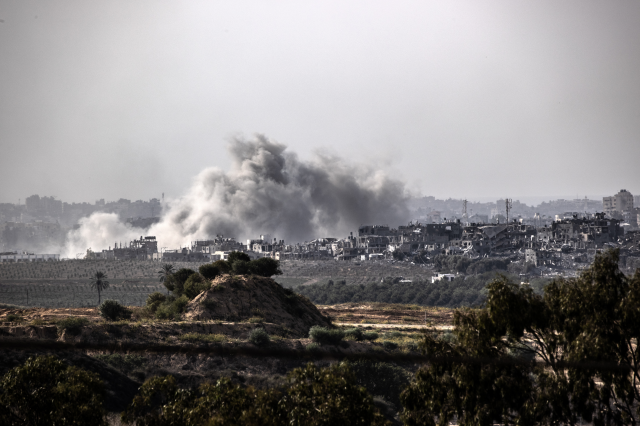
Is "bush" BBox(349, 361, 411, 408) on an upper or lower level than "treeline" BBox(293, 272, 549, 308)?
upper

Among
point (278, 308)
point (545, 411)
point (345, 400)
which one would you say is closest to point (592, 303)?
point (545, 411)

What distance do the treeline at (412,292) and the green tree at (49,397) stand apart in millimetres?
66373

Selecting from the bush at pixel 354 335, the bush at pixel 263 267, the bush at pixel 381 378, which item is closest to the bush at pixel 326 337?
the bush at pixel 354 335

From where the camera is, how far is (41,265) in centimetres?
12544

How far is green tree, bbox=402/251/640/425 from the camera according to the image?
11664mm

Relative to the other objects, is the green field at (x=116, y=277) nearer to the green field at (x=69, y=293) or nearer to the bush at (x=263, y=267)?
the green field at (x=69, y=293)

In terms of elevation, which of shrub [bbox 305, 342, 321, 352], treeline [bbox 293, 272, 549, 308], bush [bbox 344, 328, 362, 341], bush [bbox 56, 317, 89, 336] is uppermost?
bush [bbox 56, 317, 89, 336]

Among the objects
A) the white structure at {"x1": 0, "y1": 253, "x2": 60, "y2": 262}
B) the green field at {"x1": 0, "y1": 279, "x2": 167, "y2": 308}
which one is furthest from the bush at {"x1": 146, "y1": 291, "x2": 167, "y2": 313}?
the white structure at {"x1": 0, "y1": 253, "x2": 60, "y2": 262}

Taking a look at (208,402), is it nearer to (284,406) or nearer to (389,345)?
(284,406)

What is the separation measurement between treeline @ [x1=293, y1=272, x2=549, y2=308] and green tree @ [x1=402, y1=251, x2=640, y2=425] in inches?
2529

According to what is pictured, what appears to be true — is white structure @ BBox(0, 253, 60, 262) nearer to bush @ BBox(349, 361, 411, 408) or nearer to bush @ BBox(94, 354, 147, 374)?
bush @ BBox(94, 354, 147, 374)

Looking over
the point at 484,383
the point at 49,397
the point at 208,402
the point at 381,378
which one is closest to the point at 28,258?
the point at 381,378

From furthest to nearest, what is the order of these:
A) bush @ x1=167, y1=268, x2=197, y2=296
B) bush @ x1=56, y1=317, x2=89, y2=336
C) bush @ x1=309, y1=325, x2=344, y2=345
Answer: bush @ x1=167, y1=268, x2=197, y2=296 < bush @ x1=309, y1=325, x2=344, y2=345 < bush @ x1=56, y1=317, x2=89, y2=336

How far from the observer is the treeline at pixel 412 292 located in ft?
260
